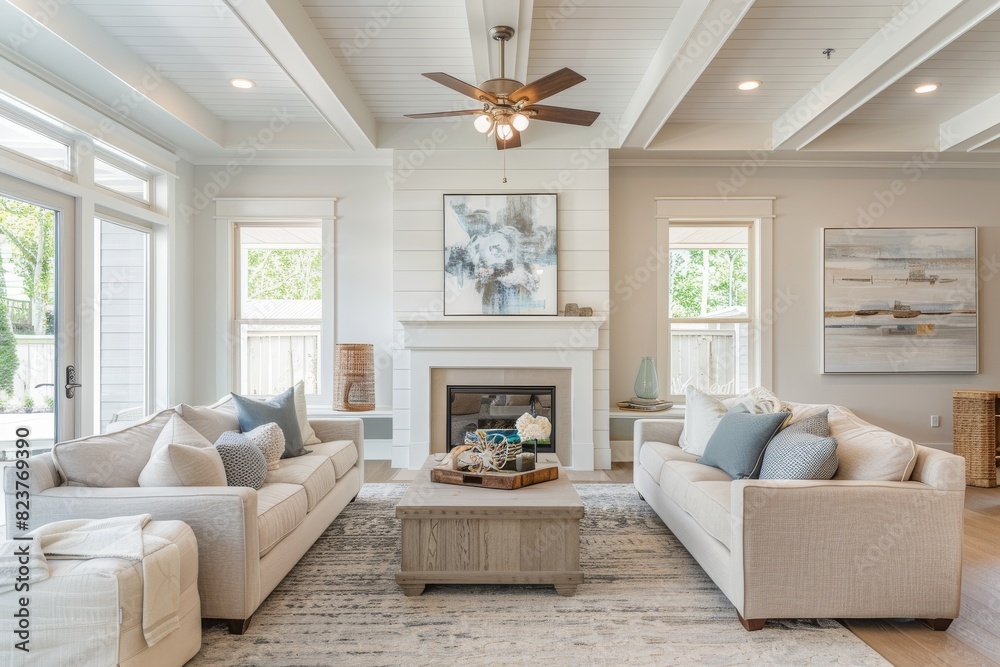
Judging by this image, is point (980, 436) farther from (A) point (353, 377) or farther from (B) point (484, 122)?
(A) point (353, 377)

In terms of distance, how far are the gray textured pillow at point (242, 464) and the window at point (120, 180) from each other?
8.24 ft

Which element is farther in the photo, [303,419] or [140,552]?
[303,419]

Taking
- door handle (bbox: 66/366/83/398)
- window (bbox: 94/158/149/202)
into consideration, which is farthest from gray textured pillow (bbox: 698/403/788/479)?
window (bbox: 94/158/149/202)

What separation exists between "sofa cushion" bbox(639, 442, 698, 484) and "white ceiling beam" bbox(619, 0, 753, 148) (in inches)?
88.5

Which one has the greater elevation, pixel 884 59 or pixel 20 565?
pixel 884 59

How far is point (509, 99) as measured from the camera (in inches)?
116

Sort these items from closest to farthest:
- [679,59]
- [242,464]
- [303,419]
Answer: [242,464] < [679,59] < [303,419]

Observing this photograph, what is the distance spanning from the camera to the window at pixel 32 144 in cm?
320

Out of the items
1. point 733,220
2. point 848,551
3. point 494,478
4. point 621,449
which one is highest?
point 733,220

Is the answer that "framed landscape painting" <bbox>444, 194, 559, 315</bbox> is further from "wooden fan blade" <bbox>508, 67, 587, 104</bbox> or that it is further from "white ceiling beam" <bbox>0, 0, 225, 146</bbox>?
"white ceiling beam" <bbox>0, 0, 225, 146</bbox>

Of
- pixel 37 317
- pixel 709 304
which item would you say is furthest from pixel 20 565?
pixel 709 304

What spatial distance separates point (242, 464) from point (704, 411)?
8.31ft

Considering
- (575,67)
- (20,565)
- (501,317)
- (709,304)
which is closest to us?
(20,565)

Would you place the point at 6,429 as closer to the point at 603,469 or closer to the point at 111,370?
the point at 111,370
